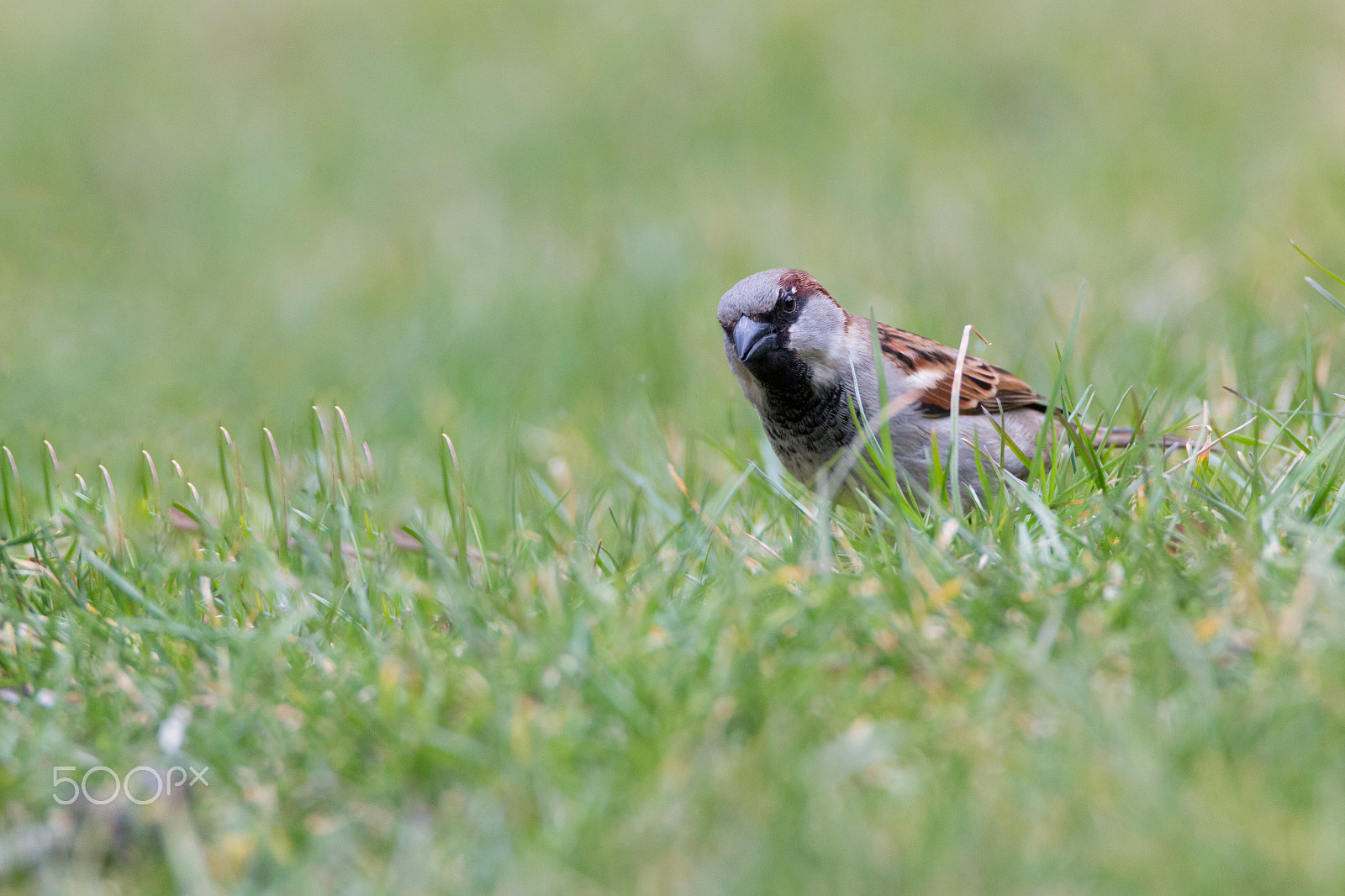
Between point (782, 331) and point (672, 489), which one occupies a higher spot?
point (782, 331)

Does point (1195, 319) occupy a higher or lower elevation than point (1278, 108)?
lower

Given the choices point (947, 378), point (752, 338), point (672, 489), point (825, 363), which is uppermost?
point (752, 338)

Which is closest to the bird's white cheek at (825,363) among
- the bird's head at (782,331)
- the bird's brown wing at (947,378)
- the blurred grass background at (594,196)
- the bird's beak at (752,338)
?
the bird's head at (782,331)

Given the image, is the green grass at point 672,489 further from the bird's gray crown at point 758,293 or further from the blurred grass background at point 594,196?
the bird's gray crown at point 758,293

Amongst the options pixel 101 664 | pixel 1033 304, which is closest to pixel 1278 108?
pixel 1033 304

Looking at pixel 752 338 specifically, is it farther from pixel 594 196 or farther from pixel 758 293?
pixel 594 196

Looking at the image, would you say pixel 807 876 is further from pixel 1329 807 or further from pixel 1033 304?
pixel 1033 304

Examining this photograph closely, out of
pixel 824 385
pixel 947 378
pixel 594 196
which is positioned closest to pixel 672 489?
pixel 824 385
